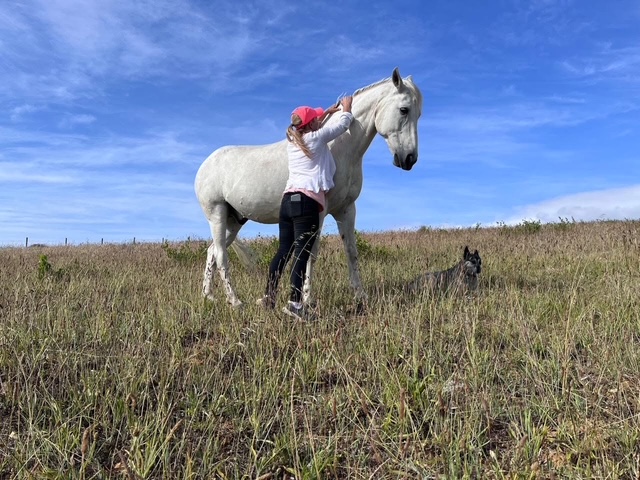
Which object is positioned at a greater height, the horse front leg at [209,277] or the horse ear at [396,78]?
the horse ear at [396,78]

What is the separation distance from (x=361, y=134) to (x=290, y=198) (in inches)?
56.7

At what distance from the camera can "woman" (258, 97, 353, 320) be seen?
4977 mm

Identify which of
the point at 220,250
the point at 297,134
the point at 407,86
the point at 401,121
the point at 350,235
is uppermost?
the point at 407,86

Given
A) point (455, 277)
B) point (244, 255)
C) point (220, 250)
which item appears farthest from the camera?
point (244, 255)

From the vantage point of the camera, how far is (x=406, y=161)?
5.63 meters

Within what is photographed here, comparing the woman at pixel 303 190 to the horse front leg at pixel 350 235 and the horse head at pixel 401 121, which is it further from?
the horse front leg at pixel 350 235

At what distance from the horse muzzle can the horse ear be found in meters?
0.81

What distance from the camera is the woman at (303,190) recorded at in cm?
498

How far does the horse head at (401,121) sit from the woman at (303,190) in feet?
2.24

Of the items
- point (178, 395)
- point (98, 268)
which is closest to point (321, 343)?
point (178, 395)

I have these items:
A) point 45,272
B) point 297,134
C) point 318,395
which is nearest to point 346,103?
point 297,134

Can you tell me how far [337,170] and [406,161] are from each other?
838 millimetres

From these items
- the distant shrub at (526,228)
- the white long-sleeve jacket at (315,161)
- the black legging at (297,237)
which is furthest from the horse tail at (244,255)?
the distant shrub at (526,228)

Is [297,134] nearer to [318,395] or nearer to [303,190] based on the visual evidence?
[303,190]
